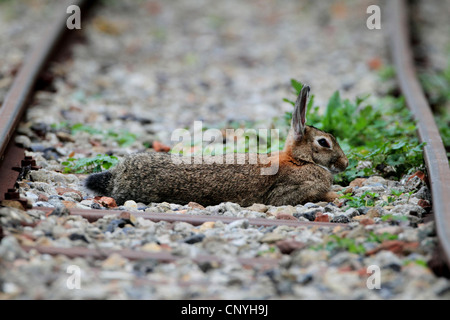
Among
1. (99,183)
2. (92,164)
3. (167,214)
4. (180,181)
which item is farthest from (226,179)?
(92,164)

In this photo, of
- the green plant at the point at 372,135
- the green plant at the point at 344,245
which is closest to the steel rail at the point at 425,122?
the green plant at the point at 372,135

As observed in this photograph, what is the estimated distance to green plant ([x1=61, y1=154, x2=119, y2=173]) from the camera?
5.95 metres

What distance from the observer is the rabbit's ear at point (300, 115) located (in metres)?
5.50

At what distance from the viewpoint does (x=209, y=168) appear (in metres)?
5.48

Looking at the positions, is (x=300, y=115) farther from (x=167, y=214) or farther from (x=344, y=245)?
(x=344, y=245)

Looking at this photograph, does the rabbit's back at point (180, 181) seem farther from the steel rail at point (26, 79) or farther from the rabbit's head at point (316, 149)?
the steel rail at point (26, 79)

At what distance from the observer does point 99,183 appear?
210 inches

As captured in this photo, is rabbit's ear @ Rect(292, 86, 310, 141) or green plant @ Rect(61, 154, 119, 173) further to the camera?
green plant @ Rect(61, 154, 119, 173)

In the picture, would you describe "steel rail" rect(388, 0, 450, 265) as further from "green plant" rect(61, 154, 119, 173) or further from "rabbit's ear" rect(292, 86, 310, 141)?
"green plant" rect(61, 154, 119, 173)

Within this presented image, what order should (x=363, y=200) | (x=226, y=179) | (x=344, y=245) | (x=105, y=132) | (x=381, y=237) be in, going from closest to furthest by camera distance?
(x=344, y=245)
(x=381, y=237)
(x=363, y=200)
(x=226, y=179)
(x=105, y=132)

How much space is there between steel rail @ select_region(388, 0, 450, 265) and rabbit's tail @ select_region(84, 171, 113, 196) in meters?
2.57

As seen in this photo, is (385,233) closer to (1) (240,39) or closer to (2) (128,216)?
(2) (128,216)

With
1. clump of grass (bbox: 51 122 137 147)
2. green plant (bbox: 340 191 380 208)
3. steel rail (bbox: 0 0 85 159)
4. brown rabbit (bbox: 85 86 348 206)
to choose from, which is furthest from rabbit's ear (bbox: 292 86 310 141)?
steel rail (bbox: 0 0 85 159)

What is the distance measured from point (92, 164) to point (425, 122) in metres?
3.42
